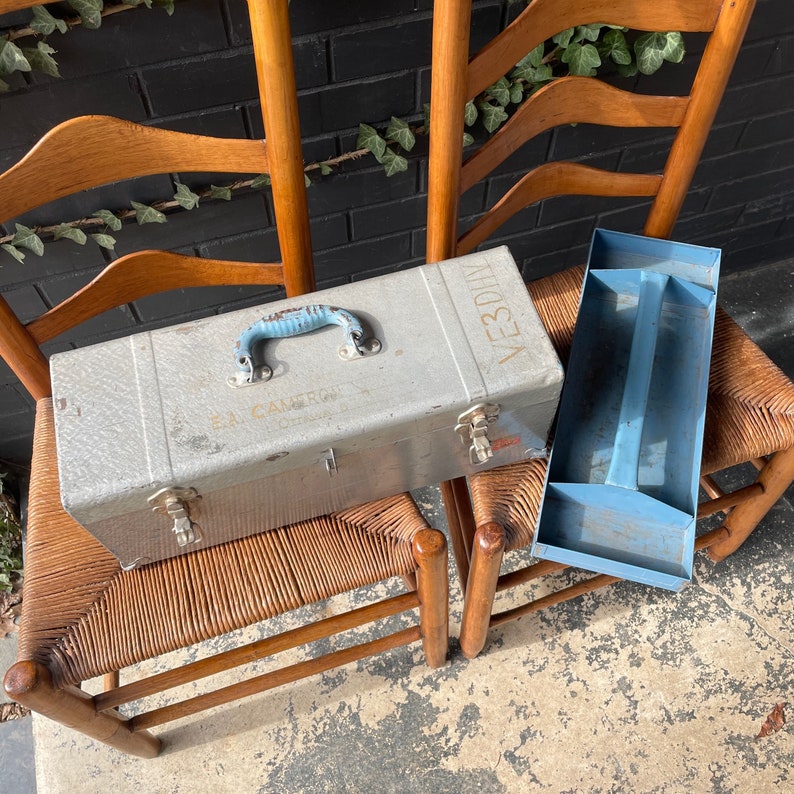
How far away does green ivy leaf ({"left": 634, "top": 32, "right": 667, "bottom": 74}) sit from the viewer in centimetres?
113

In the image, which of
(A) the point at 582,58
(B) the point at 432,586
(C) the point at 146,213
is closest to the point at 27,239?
(C) the point at 146,213

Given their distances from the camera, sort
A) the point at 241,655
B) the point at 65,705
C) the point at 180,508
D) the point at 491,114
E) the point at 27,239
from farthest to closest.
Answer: the point at 491,114, the point at 27,239, the point at 241,655, the point at 65,705, the point at 180,508

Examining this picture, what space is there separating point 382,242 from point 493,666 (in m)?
0.87

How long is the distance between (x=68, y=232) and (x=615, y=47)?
3.15ft

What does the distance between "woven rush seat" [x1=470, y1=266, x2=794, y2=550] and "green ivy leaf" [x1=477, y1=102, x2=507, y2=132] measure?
1.14 ft

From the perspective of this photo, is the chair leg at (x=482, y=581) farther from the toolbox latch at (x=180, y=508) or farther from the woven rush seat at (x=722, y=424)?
the toolbox latch at (x=180, y=508)

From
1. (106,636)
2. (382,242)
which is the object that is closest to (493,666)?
(106,636)

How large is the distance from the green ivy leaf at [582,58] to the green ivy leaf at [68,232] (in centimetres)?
85

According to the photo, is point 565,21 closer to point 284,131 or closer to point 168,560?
point 284,131

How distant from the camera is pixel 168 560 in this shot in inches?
35.0

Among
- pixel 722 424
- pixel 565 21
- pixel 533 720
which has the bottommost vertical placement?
pixel 533 720

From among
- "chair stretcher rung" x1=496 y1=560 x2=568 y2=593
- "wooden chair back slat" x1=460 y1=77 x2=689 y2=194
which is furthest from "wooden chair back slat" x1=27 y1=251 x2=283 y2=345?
"chair stretcher rung" x1=496 y1=560 x2=568 y2=593

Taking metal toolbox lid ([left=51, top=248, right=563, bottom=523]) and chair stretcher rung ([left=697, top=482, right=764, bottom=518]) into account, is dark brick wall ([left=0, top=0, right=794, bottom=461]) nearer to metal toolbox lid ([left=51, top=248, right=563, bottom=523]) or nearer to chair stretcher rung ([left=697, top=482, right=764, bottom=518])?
metal toolbox lid ([left=51, top=248, right=563, bottom=523])

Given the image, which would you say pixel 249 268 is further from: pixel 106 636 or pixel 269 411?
pixel 106 636
